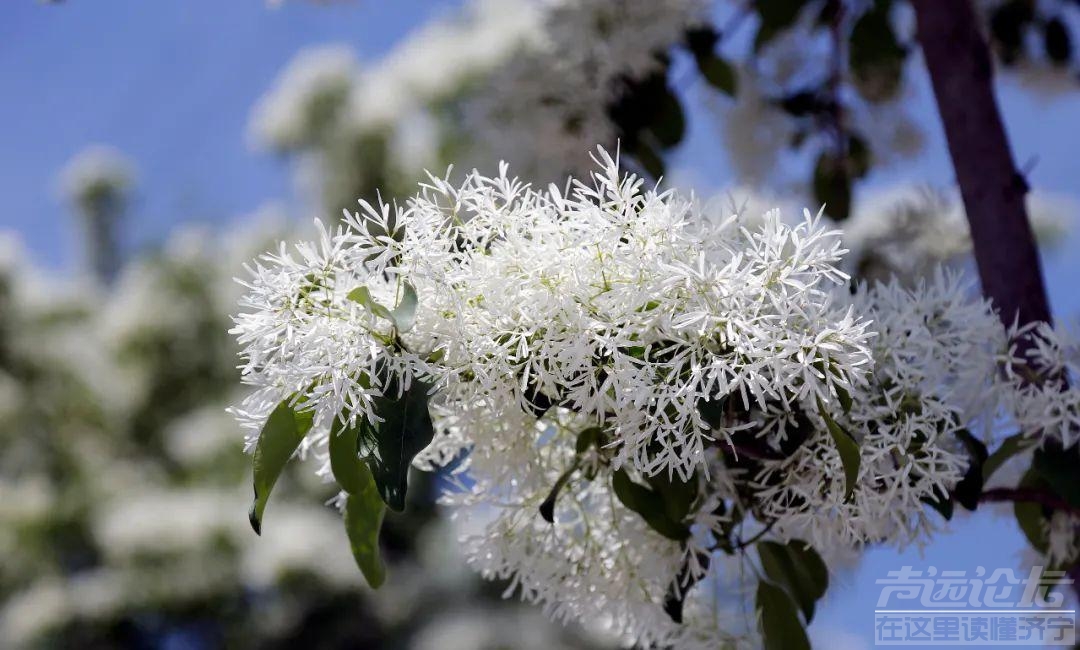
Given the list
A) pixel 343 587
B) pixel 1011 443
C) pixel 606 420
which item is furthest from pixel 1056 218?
pixel 606 420

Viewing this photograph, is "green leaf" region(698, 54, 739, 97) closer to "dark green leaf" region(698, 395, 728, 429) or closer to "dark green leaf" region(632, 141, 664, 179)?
"dark green leaf" region(632, 141, 664, 179)

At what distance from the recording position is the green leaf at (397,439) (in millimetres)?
666

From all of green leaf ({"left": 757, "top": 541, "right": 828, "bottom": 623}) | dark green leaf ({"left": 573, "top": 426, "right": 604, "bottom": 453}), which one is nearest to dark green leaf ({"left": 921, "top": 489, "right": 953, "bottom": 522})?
green leaf ({"left": 757, "top": 541, "right": 828, "bottom": 623})

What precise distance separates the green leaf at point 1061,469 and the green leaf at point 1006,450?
2 cm

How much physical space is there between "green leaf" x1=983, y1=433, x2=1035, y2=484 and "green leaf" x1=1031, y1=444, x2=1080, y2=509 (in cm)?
2

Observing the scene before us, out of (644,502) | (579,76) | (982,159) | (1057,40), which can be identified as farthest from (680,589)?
(1057,40)

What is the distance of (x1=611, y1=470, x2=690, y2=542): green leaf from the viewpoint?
77 cm

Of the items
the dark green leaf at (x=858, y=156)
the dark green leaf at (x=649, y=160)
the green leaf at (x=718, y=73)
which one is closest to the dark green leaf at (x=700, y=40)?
the green leaf at (x=718, y=73)

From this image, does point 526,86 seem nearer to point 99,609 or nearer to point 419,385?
point 419,385

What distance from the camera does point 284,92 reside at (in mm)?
5938

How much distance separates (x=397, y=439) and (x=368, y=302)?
0.08 meters

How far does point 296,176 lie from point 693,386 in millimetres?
5503

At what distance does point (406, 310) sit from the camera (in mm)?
663

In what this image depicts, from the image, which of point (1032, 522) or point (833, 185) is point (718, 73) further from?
point (1032, 522)
